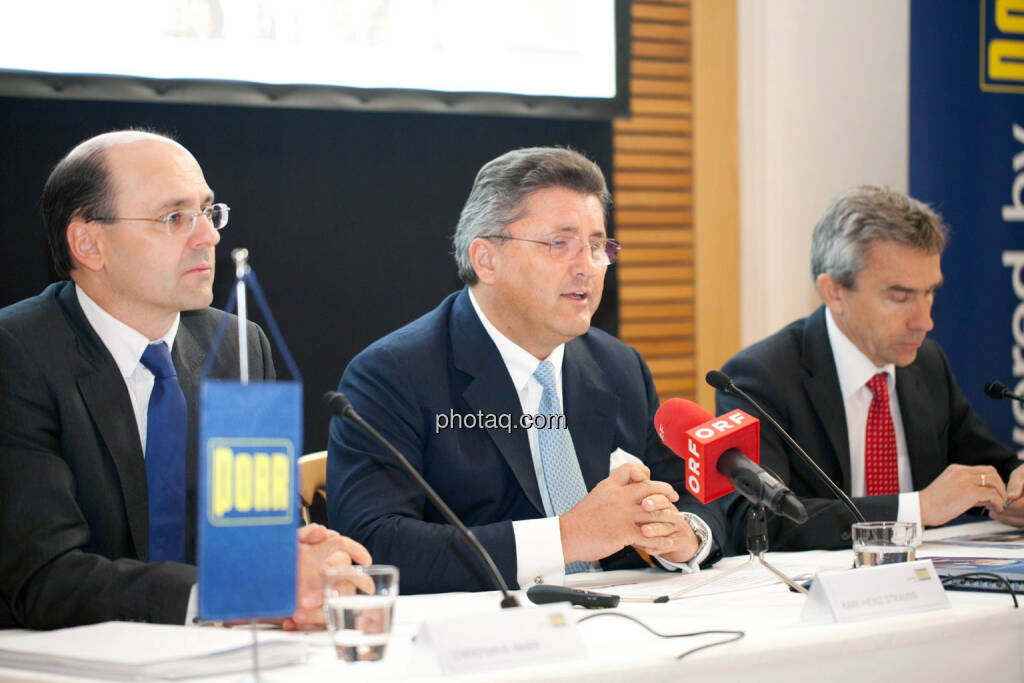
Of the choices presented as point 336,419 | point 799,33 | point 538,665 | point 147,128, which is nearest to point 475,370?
point 336,419

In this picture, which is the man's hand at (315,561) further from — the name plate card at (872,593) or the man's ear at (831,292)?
the man's ear at (831,292)

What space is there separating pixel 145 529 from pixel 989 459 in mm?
2340

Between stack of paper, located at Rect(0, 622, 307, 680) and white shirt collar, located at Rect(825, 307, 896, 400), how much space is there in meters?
1.97

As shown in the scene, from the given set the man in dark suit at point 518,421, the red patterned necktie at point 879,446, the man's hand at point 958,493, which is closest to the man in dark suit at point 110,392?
the man in dark suit at point 518,421

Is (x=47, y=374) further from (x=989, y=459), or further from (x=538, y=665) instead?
(x=989, y=459)

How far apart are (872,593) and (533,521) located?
2.26ft

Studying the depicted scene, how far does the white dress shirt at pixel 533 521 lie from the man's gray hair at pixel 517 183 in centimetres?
16

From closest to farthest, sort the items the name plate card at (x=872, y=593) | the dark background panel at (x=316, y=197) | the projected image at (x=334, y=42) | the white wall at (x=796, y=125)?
1. the name plate card at (x=872, y=593)
2. the projected image at (x=334, y=42)
3. the dark background panel at (x=316, y=197)
4. the white wall at (x=796, y=125)

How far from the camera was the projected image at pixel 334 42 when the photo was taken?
10.5 feet

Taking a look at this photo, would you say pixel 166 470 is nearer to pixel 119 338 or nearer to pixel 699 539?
pixel 119 338

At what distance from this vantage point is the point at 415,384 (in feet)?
7.89

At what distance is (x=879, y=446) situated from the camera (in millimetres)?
3008

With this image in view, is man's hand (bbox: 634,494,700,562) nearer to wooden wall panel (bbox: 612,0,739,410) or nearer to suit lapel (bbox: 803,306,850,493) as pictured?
suit lapel (bbox: 803,306,850,493)

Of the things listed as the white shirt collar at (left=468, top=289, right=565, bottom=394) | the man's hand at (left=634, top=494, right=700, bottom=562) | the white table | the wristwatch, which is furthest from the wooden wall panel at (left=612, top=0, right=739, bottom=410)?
the white table
